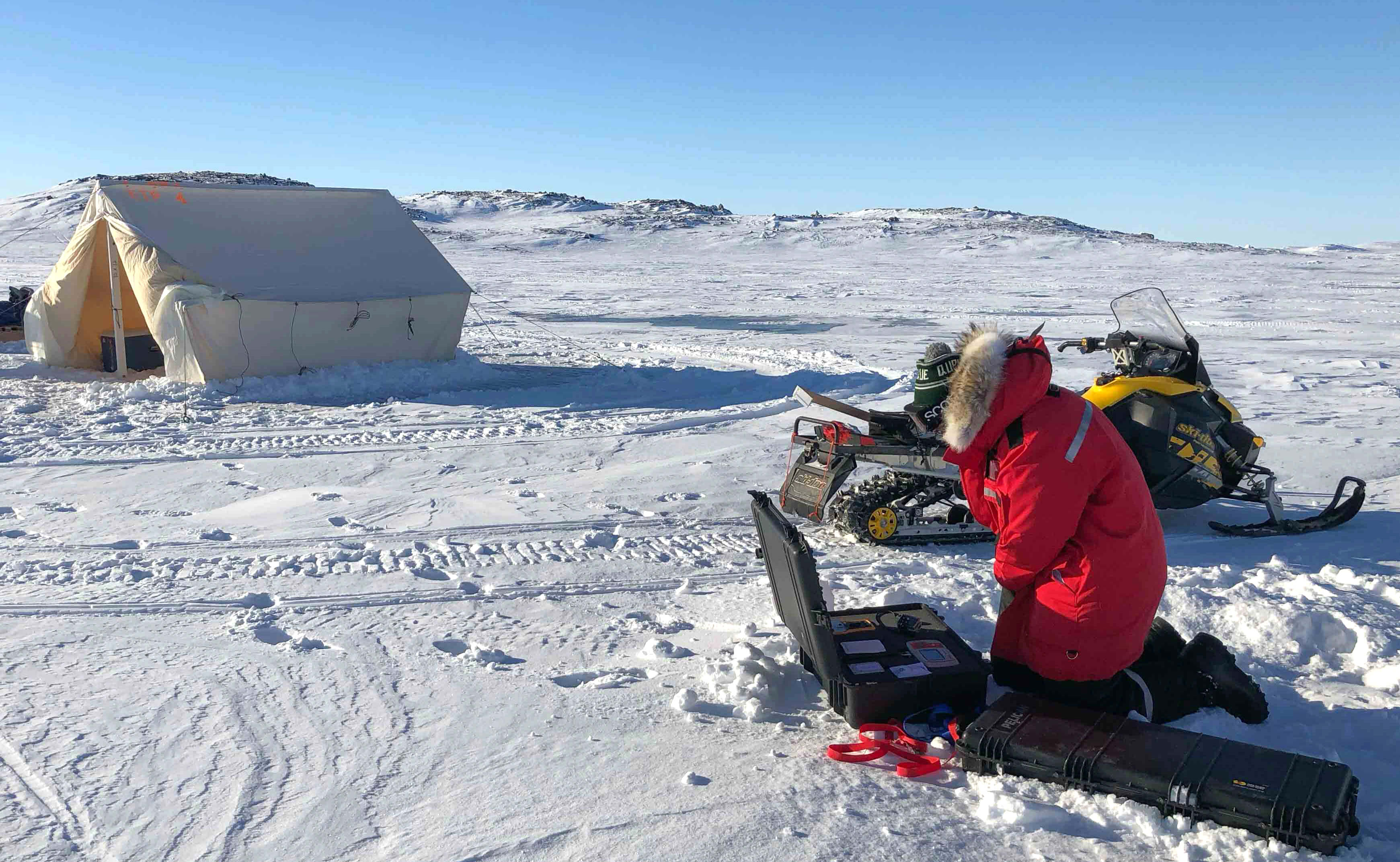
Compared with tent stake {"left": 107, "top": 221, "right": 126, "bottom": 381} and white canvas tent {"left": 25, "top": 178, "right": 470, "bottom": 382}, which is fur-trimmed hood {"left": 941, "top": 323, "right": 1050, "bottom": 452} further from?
tent stake {"left": 107, "top": 221, "right": 126, "bottom": 381}

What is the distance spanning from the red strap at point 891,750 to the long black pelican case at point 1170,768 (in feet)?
0.36

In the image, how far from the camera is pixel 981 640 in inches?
152

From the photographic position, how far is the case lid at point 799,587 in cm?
302

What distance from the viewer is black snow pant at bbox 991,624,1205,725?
9.80 ft

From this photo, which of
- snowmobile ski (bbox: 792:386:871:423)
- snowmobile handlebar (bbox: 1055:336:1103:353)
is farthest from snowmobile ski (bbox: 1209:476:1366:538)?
snowmobile ski (bbox: 792:386:871:423)

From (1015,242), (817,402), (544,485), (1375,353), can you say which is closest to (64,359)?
(544,485)

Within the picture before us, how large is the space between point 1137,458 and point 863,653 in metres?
2.55

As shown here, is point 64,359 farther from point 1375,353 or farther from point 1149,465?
point 1375,353

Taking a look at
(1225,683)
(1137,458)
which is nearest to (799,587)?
(1225,683)

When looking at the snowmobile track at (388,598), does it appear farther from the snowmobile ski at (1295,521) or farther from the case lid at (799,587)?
the snowmobile ski at (1295,521)

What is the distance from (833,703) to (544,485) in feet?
11.8

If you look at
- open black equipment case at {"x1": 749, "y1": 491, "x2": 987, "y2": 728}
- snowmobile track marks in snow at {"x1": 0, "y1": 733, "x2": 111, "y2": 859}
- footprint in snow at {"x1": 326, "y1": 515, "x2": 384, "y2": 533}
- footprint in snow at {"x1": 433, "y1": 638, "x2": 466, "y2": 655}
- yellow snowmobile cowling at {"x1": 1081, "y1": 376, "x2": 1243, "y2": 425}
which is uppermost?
yellow snowmobile cowling at {"x1": 1081, "y1": 376, "x2": 1243, "y2": 425}

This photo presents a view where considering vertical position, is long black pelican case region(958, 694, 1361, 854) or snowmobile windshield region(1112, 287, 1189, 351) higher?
snowmobile windshield region(1112, 287, 1189, 351)

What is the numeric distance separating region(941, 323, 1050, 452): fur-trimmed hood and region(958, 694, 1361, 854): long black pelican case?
80 centimetres
